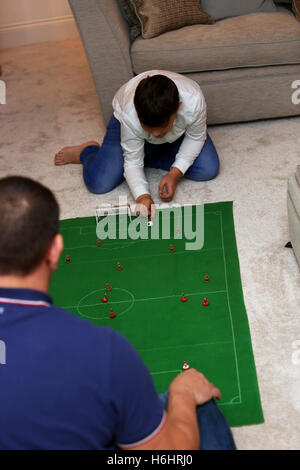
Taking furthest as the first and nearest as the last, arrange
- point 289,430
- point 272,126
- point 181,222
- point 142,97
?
point 272,126 → point 181,222 → point 142,97 → point 289,430

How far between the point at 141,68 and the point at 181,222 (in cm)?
93

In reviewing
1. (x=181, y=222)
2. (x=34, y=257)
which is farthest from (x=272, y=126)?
(x=34, y=257)

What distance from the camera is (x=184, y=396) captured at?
147 cm

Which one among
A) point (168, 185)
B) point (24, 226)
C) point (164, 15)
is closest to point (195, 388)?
point (24, 226)

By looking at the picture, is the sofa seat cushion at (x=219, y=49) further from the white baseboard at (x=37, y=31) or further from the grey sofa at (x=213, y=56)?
the white baseboard at (x=37, y=31)

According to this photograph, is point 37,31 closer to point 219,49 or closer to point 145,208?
point 219,49

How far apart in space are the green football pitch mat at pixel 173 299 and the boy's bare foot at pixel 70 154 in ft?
1.80

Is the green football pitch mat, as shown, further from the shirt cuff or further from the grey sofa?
the grey sofa

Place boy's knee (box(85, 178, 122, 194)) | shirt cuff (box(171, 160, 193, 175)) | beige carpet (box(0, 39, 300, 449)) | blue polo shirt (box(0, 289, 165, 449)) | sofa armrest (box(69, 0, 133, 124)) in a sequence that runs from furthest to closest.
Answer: sofa armrest (box(69, 0, 133, 124))
boy's knee (box(85, 178, 122, 194))
shirt cuff (box(171, 160, 193, 175))
beige carpet (box(0, 39, 300, 449))
blue polo shirt (box(0, 289, 165, 449))

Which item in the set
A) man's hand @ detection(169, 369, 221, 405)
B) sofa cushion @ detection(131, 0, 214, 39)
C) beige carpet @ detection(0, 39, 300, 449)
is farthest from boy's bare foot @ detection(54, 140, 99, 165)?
man's hand @ detection(169, 369, 221, 405)

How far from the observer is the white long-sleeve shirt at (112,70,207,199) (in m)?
2.67

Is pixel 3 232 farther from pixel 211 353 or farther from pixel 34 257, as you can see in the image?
pixel 211 353

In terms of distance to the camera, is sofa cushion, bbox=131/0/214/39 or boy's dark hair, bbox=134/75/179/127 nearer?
Result: boy's dark hair, bbox=134/75/179/127

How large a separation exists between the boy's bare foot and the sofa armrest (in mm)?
286
